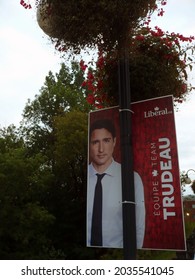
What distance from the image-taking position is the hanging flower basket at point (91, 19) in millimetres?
3027

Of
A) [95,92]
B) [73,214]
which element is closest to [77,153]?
[73,214]

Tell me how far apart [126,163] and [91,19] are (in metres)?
1.22

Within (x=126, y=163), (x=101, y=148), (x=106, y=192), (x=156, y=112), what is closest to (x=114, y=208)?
(x=106, y=192)

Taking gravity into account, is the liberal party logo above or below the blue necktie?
above

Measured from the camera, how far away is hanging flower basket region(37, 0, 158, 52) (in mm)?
3027

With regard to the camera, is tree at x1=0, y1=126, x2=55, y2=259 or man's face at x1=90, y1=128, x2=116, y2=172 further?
tree at x1=0, y1=126, x2=55, y2=259

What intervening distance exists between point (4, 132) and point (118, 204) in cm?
1871

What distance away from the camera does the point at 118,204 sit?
3277 mm

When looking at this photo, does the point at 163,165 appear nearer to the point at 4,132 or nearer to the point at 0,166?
the point at 0,166

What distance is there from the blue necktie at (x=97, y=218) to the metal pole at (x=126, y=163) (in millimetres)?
365

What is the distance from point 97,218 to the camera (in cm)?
339

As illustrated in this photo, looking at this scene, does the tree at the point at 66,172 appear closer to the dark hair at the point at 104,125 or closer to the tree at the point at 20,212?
the tree at the point at 20,212

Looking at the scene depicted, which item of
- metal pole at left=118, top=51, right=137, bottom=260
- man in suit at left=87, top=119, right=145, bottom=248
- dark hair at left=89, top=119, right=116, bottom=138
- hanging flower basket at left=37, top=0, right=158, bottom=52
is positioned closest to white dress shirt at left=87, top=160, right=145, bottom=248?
man in suit at left=87, top=119, right=145, bottom=248

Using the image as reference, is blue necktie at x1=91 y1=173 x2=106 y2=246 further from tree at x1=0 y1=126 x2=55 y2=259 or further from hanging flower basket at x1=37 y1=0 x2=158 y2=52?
tree at x1=0 y1=126 x2=55 y2=259
